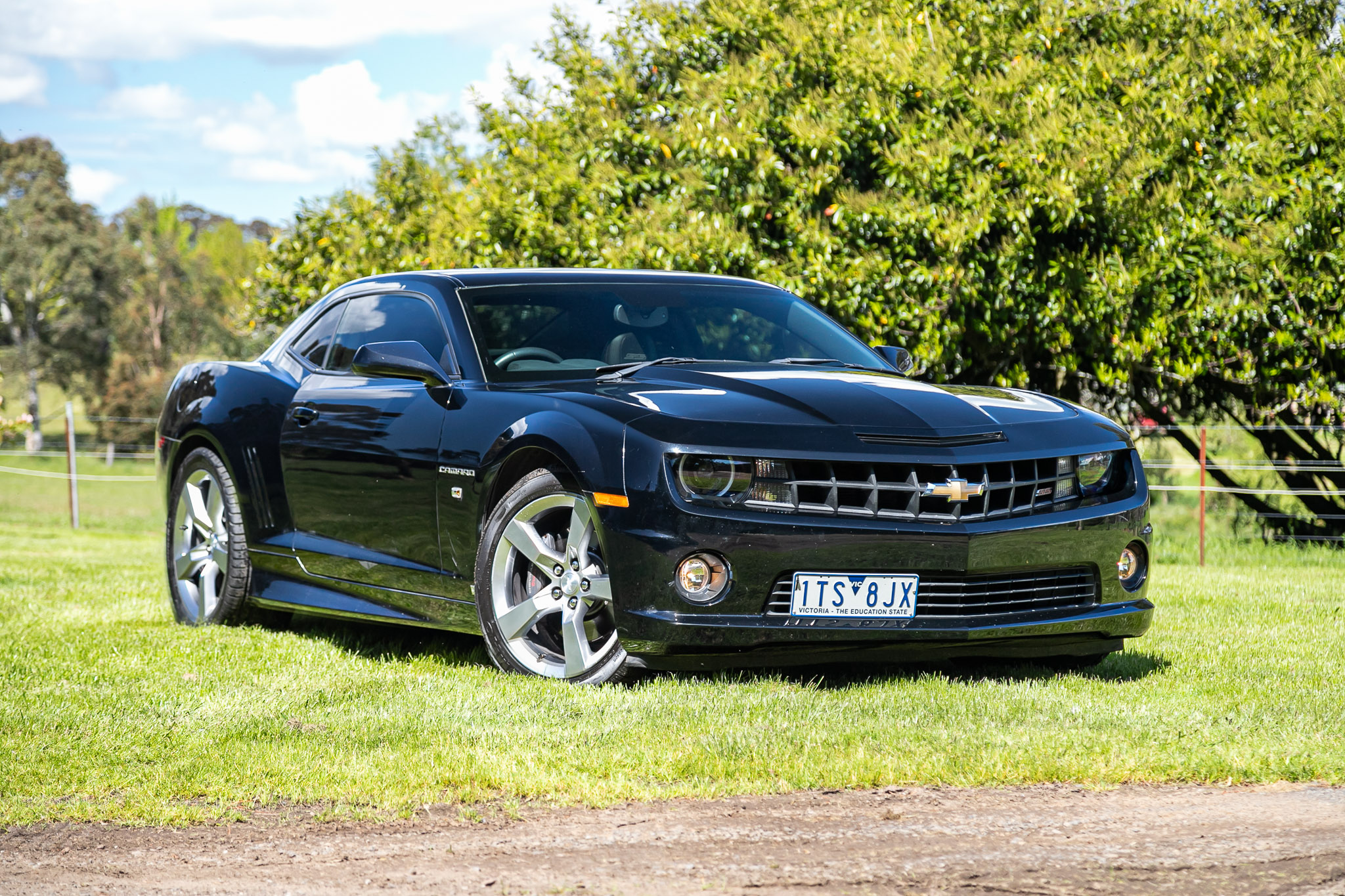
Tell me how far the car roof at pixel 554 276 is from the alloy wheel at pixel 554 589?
4.37 feet

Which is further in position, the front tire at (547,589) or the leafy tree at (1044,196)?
the leafy tree at (1044,196)

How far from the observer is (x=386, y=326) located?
6.67 meters

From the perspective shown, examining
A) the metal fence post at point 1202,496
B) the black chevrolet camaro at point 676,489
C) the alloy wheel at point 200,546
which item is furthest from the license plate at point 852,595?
the metal fence post at point 1202,496

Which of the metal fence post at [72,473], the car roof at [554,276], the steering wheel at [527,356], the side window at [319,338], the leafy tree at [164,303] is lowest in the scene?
the metal fence post at [72,473]

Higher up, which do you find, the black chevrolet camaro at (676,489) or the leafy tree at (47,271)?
the leafy tree at (47,271)

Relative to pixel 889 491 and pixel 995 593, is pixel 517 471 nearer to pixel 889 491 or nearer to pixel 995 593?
pixel 889 491

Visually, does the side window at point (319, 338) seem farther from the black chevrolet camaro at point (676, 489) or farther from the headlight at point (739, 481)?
the headlight at point (739, 481)

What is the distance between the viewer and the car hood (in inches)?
200

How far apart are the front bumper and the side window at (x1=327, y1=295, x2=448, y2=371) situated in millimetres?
1545

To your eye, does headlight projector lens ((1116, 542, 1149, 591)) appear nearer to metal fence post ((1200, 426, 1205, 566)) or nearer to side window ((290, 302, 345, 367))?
side window ((290, 302, 345, 367))

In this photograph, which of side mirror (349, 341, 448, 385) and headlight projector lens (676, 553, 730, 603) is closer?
headlight projector lens (676, 553, 730, 603)

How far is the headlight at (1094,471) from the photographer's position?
5.47 meters

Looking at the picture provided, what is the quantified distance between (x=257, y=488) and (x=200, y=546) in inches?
30.4

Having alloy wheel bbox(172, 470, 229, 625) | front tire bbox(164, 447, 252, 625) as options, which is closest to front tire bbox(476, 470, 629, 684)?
front tire bbox(164, 447, 252, 625)
